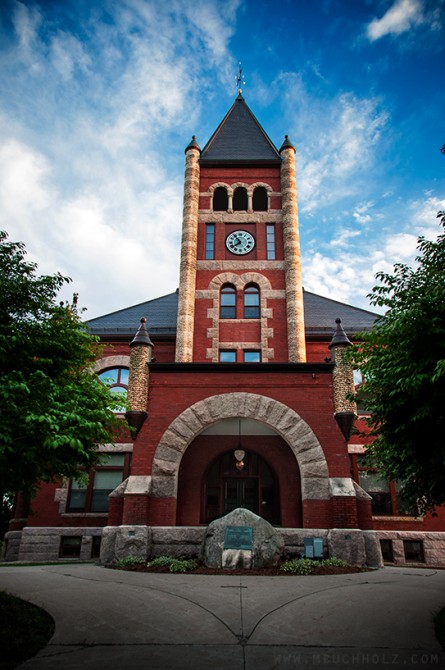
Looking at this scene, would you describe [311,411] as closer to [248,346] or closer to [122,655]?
[248,346]

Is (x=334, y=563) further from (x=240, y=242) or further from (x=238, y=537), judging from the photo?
(x=240, y=242)

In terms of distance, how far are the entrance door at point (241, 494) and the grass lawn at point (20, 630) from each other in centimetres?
1073

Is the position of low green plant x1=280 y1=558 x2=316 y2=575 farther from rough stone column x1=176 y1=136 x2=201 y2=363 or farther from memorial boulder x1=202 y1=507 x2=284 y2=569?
rough stone column x1=176 y1=136 x2=201 y2=363

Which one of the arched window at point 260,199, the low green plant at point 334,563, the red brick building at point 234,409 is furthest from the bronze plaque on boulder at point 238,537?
the arched window at point 260,199

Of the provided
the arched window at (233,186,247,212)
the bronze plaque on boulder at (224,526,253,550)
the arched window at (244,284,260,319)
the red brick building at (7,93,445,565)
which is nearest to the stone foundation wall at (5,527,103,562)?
the red brick building at (7,93,445,565)

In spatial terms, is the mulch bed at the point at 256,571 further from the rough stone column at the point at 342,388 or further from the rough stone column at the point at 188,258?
the rough stone column at the point at 188,258

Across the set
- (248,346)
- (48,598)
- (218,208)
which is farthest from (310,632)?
(218,208)

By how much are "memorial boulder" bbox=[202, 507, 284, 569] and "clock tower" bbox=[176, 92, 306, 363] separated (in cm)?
896

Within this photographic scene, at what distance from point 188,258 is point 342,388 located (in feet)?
38.0

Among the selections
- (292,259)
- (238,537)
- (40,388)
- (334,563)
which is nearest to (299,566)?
(334,563)

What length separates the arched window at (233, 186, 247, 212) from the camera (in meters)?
25.4

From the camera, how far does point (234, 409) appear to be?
46.5 feet

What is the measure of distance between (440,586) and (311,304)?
56.2ft

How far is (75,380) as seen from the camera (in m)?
9.80
